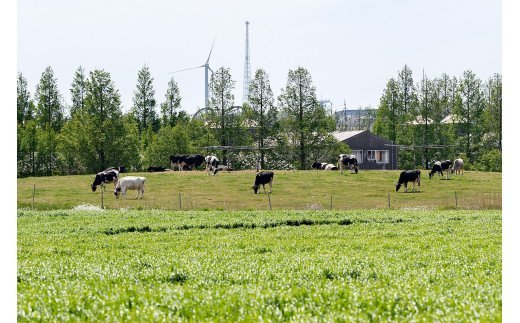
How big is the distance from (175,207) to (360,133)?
4922 centimetres

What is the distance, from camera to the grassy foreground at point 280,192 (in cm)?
4588

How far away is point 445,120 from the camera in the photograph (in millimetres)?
94438

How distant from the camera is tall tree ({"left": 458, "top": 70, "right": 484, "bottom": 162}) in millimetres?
90625

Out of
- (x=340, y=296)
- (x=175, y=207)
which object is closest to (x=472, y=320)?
(x=340, y=296)

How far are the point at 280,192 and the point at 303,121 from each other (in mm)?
30111

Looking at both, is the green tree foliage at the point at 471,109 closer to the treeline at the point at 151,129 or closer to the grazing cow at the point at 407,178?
the treeline at the point at 151,129

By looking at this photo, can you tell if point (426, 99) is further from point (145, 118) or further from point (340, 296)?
point (340, 296)

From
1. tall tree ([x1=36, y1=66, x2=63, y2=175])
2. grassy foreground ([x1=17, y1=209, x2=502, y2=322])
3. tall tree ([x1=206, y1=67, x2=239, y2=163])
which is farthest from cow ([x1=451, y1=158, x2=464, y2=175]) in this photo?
tall tree ([x1=36, y1=66, x2=63, y2=175])

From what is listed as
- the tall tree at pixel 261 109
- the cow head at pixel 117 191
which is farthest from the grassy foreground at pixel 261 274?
the tall tree at pixel 261 109

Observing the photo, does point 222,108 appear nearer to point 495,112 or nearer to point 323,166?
point 323,166

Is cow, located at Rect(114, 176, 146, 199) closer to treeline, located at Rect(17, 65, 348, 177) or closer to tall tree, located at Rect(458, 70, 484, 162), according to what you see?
treeline, located at Rect(17, 65, 348, 177)

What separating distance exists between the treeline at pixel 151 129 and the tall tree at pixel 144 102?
124mm

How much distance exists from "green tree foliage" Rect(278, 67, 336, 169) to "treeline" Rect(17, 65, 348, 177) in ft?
0.37

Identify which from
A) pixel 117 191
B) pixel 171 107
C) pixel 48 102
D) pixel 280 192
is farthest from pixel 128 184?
pixel 171 107
